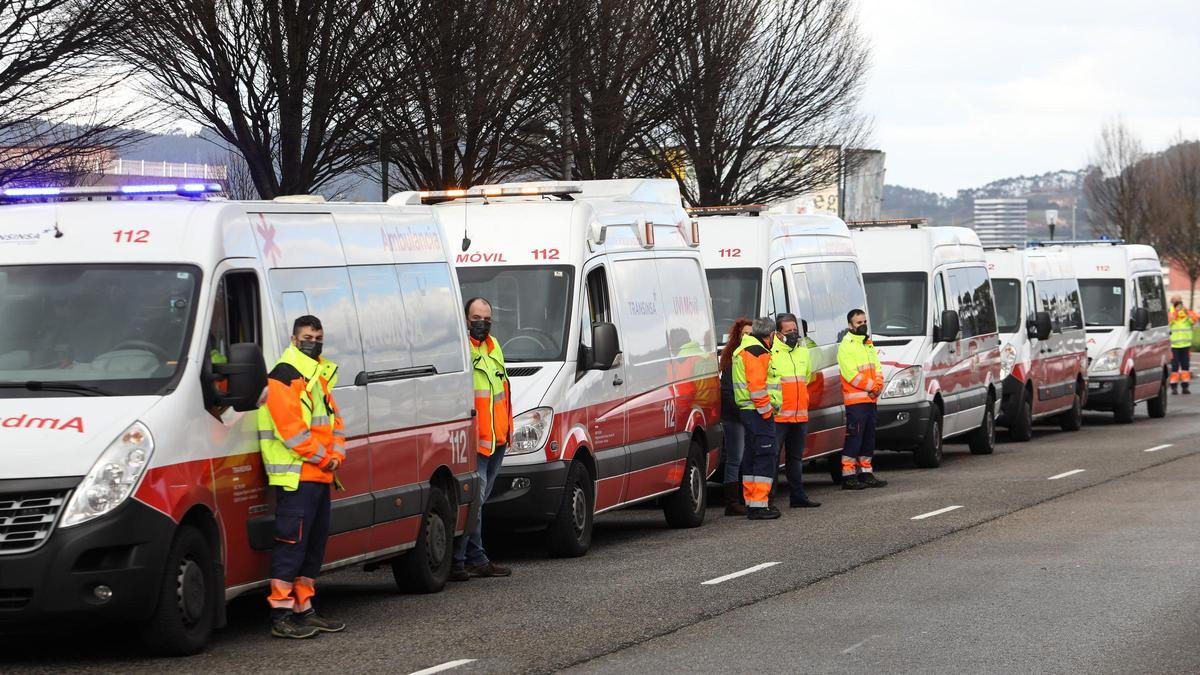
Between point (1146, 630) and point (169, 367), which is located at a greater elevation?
point (169, 367)

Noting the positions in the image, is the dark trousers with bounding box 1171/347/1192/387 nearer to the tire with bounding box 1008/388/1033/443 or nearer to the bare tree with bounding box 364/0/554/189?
the tire with bounding box 1008/388/1033/443

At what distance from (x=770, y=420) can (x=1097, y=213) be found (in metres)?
60.8

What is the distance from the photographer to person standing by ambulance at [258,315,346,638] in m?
9.54

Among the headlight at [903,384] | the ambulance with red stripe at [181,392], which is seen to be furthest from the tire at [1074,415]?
the ambulance with red stripe at [181,392]

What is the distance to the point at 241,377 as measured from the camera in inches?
360

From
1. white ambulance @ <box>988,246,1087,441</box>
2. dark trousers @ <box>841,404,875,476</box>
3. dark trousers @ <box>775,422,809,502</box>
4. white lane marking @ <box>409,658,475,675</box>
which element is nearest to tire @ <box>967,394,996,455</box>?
white ambulance @ <box>988,246,1087,441</box>

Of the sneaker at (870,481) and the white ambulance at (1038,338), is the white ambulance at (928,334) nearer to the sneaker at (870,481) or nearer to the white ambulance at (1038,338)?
the sneaker at (870,481)

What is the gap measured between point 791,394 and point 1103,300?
1515 cm

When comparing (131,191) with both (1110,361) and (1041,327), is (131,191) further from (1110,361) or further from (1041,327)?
(1110,361)

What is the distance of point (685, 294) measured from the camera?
1602 centimetres

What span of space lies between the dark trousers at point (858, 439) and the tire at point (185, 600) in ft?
34.9

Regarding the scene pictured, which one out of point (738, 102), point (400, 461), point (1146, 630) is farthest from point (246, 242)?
point (738, 102)

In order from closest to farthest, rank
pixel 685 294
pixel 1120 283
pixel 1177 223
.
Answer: pixel 685 294 → pixel 1120 283 → pixel 1177 223

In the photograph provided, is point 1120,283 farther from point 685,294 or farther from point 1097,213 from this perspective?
point 1097,213
